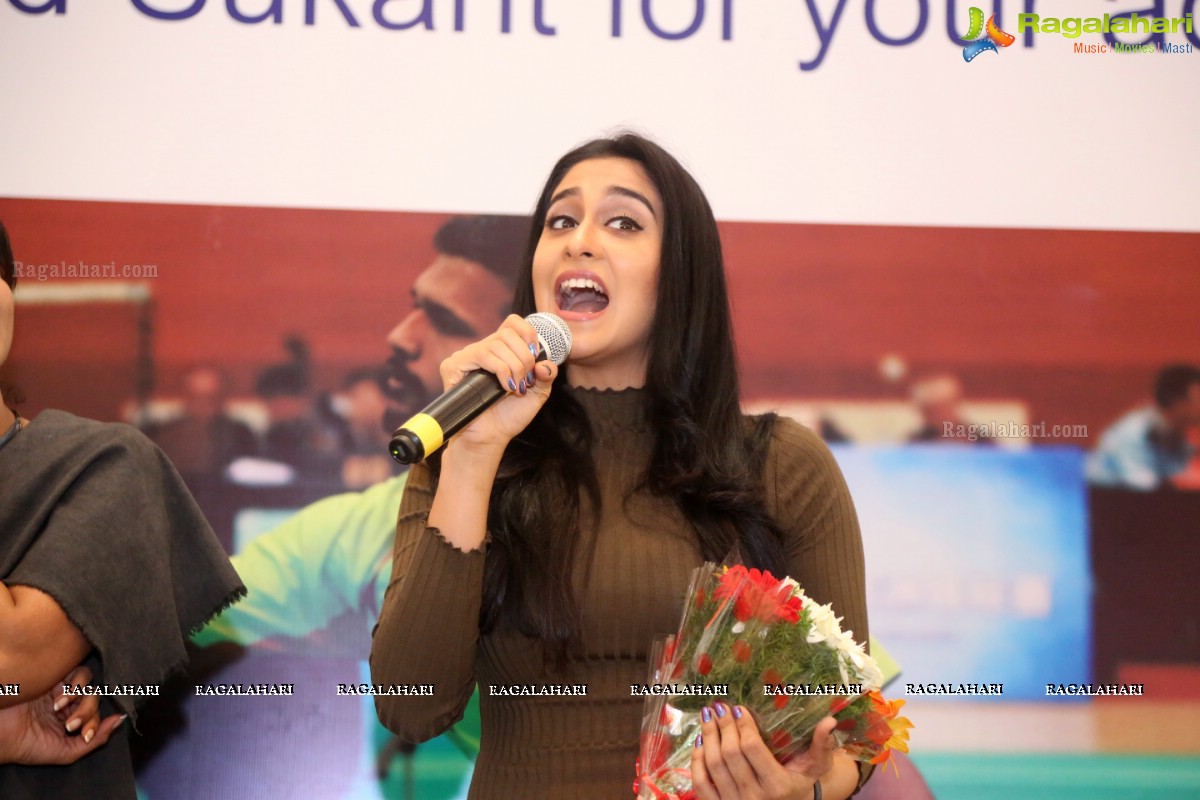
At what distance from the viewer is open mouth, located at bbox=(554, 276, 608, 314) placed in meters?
1.97

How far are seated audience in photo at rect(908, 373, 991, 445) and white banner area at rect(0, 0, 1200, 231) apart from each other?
41cm

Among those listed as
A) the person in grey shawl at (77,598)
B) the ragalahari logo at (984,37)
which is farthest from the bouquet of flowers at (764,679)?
the ragalahari logo at (984,37)

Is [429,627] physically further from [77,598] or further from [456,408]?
[77,598]

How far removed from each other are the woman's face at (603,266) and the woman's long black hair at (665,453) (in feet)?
0.08

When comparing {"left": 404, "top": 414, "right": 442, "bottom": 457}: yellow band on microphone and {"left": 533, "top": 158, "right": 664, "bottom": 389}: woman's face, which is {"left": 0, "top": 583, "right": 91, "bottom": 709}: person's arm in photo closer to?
{"left": 404, "top": 414, "right": 442, "bottom": 457}: yellow band on microphone

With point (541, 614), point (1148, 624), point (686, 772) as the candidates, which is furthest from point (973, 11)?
point (686, 772)

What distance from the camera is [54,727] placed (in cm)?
189

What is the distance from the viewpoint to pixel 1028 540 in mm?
2850

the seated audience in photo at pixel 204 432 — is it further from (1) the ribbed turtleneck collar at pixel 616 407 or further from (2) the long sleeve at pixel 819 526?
(2) the long sleeve at pixel 819 526

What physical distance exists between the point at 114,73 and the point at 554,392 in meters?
1.51

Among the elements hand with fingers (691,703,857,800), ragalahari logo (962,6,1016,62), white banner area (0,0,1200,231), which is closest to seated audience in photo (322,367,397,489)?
white banner area (0,0,1200,231)

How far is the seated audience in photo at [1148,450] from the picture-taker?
2.87 m

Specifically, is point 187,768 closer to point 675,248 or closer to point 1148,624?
point 675,248

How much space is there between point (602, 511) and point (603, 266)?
42 centimetres
